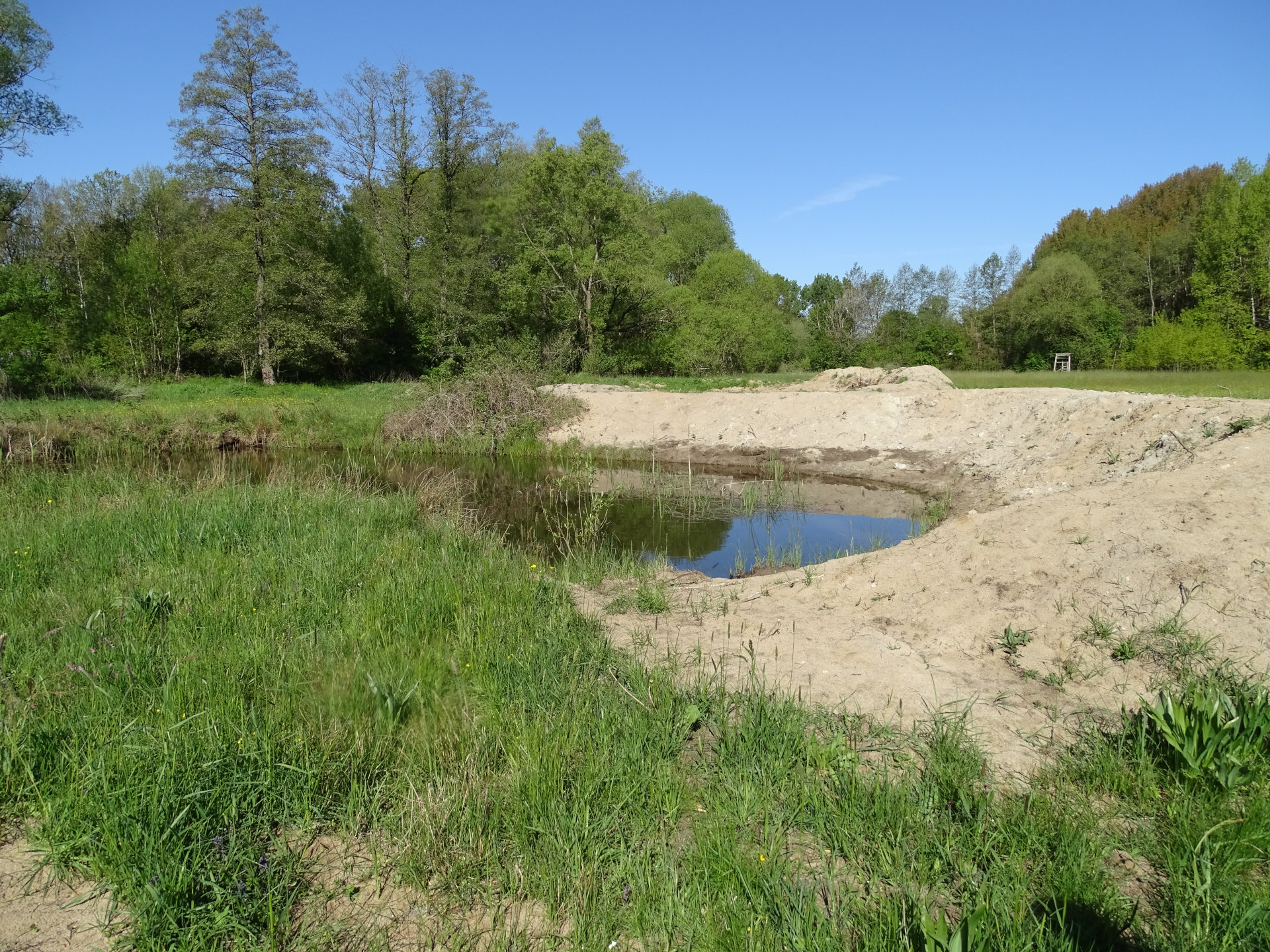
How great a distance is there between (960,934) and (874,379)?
22689 millimetres

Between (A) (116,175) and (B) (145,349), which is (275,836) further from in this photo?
(A) (116,175)

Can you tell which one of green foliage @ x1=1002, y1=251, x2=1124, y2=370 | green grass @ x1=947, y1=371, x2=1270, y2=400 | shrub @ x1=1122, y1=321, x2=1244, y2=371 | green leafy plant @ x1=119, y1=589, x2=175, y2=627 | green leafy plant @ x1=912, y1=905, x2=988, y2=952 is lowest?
green leafy plant @ x1=912, y1=905, x2=988, y2=952

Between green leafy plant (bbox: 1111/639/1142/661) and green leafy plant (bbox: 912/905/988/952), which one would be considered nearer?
green leafy plant (bbox: 912/905/988/952)

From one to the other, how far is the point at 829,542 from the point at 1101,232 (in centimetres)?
8178

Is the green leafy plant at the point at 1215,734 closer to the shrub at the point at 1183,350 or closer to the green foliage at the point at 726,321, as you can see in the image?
the green foliage at the point at 726,321

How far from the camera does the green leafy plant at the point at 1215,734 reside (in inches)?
129

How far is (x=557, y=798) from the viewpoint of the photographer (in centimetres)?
312

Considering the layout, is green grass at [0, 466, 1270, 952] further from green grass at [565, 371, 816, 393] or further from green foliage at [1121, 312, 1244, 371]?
green foliage at [1121, 312, 1244, 371]

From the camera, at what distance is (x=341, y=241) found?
109 ft

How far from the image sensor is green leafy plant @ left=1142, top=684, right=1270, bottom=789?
10.7 ft

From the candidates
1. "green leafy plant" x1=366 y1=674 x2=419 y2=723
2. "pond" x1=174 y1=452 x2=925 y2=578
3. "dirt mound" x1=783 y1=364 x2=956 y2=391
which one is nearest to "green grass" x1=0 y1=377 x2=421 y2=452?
"pond" x1=174 y1=452 x2=925 y2=578

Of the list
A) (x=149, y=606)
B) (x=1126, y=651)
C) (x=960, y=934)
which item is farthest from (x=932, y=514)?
(x=149, y=606)

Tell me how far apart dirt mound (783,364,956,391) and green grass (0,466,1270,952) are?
1854 cm

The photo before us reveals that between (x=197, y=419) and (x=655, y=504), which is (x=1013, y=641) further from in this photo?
(x=197, y=419)
